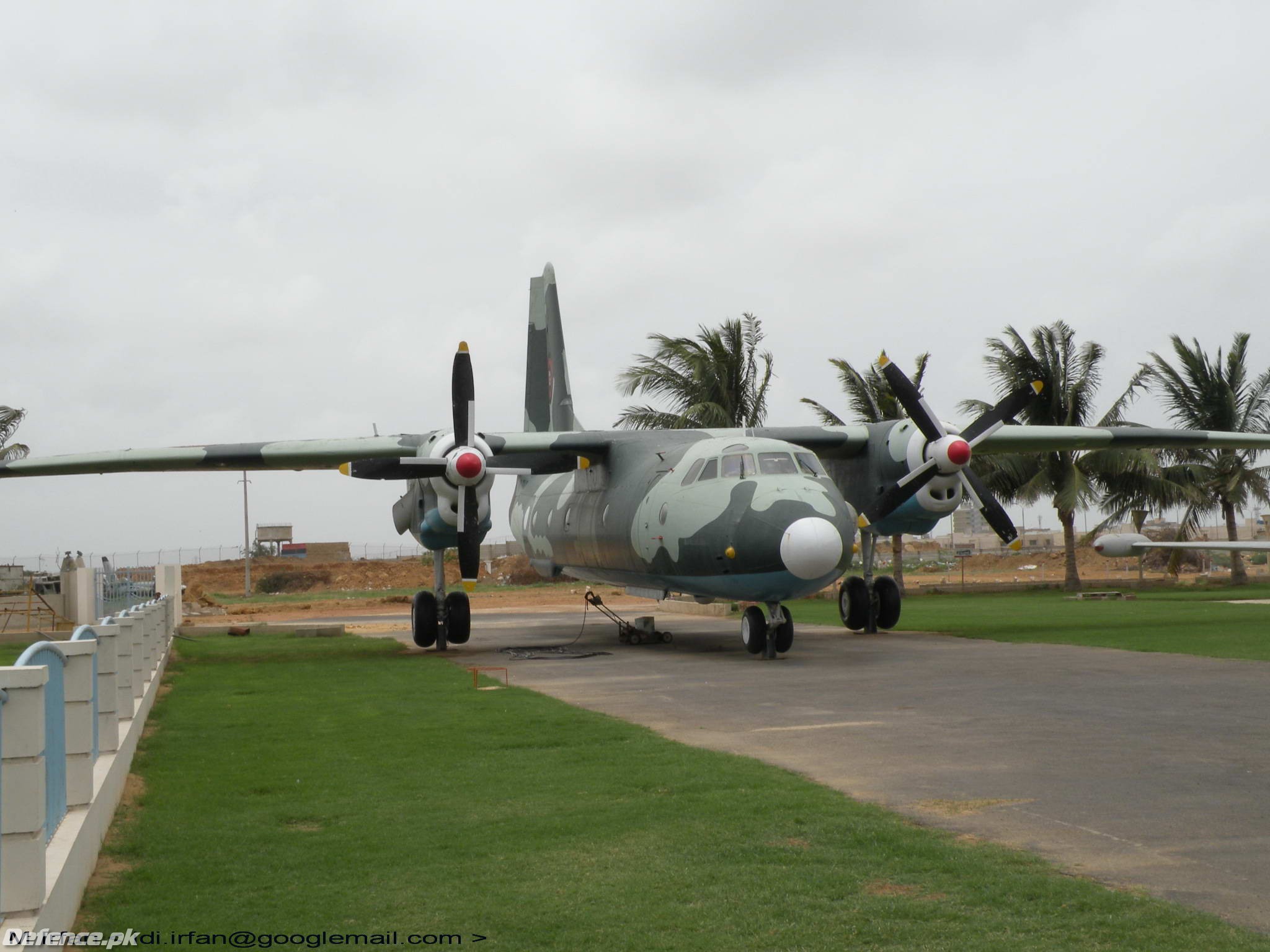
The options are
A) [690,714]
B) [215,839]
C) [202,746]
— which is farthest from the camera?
[690,714]

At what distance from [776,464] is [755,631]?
2.49 metres

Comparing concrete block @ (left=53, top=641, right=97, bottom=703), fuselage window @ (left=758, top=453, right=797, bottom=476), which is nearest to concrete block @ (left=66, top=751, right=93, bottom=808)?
concrete block @ (left=53, top=641, right=97, bottom=703)

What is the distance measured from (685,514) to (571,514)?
16.5 feet

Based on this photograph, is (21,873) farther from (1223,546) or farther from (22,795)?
(1223,546)

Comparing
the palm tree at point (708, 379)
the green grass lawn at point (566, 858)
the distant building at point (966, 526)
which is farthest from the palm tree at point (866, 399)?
the distant building at point (966, 526)

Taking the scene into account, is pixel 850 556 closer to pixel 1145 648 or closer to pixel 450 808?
pixel 1145 648

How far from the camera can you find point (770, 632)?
16969mm

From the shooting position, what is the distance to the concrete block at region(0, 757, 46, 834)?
166 inches

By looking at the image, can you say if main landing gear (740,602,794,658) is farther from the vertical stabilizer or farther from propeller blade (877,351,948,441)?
the vertical stabilizer

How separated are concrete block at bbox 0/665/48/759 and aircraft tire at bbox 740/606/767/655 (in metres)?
13.4

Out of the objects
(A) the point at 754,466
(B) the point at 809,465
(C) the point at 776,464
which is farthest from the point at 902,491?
(A) the point at 754,466

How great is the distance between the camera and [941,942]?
454cm

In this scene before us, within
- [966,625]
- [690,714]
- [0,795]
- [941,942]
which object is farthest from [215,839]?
[966,625]

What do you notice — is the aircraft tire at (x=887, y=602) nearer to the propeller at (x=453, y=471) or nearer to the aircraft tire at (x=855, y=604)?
the aircraft tire at (x=855, y=604)
